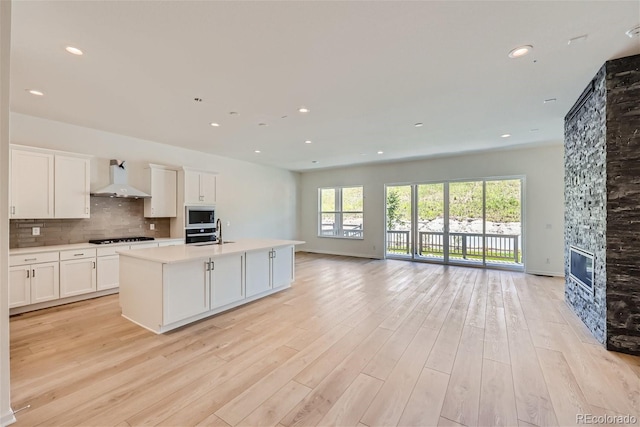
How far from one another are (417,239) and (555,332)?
4602 millimetres

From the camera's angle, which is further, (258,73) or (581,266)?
(581,266)

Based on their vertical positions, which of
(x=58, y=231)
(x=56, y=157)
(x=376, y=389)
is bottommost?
(x=376, y=389)

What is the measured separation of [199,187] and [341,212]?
14.9ft

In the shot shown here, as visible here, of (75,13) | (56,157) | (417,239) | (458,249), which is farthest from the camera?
(417,239)

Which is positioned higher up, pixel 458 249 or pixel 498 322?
pixel 458 249

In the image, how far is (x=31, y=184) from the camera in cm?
393

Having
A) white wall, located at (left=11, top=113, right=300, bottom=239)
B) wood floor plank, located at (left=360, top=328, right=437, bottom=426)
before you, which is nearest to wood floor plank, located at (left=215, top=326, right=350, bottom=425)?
wood floor plank, located at (left=360, top=328, right=437, bottom=426)

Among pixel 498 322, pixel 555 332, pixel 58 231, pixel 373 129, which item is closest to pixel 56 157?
pixel 58 231

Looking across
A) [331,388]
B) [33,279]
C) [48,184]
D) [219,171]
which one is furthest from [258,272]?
[219,171]

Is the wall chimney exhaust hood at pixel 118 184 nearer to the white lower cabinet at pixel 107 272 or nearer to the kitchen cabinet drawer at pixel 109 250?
the kitchen cabinet drawer at pixel 109 250

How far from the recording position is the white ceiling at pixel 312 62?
6.55 ft

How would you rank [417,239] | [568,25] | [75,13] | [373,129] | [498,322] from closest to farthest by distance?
[75,13]
[568,25]
[498,322]
[373,129]
[417,239]

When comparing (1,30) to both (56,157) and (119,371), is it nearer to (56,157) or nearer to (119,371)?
(119,371)

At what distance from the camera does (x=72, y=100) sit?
351 cm
